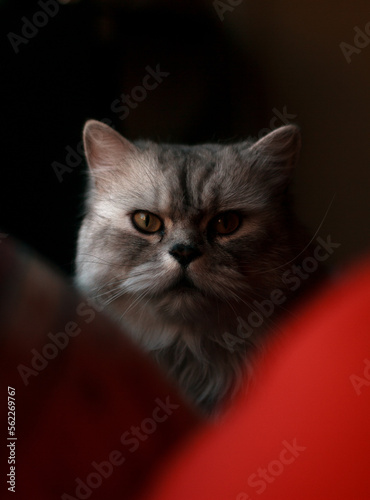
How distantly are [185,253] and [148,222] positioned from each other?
13cm

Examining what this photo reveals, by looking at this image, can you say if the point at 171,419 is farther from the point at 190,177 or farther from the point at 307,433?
the point at 190,177

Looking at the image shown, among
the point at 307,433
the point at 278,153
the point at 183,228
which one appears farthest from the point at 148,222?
the point at 307,433

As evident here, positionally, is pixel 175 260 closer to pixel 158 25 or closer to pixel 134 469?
pixel 134 469

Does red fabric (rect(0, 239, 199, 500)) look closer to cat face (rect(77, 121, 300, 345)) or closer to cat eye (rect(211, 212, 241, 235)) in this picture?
cat face (rect(77, 121, 300, 345))

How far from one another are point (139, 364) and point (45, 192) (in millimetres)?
397

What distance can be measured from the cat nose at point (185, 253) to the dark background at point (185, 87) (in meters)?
0.26

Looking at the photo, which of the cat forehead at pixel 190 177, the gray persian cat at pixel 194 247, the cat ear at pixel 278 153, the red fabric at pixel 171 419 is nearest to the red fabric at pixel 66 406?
the red fabric at pixel 171 419

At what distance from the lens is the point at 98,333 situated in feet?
2.77

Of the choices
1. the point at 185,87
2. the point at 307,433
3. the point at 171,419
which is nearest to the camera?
the point at 307,433

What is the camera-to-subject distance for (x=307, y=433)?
0.65 meters

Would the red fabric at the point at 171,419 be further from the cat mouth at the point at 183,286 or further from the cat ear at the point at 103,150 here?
the cat ear at the point at 103,150

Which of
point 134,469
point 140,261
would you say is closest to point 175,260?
point 140,261

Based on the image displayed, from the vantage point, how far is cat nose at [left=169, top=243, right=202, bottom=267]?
2.77 feet

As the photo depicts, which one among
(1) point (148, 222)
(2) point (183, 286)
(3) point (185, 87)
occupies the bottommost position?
(2) point (183, 286)
